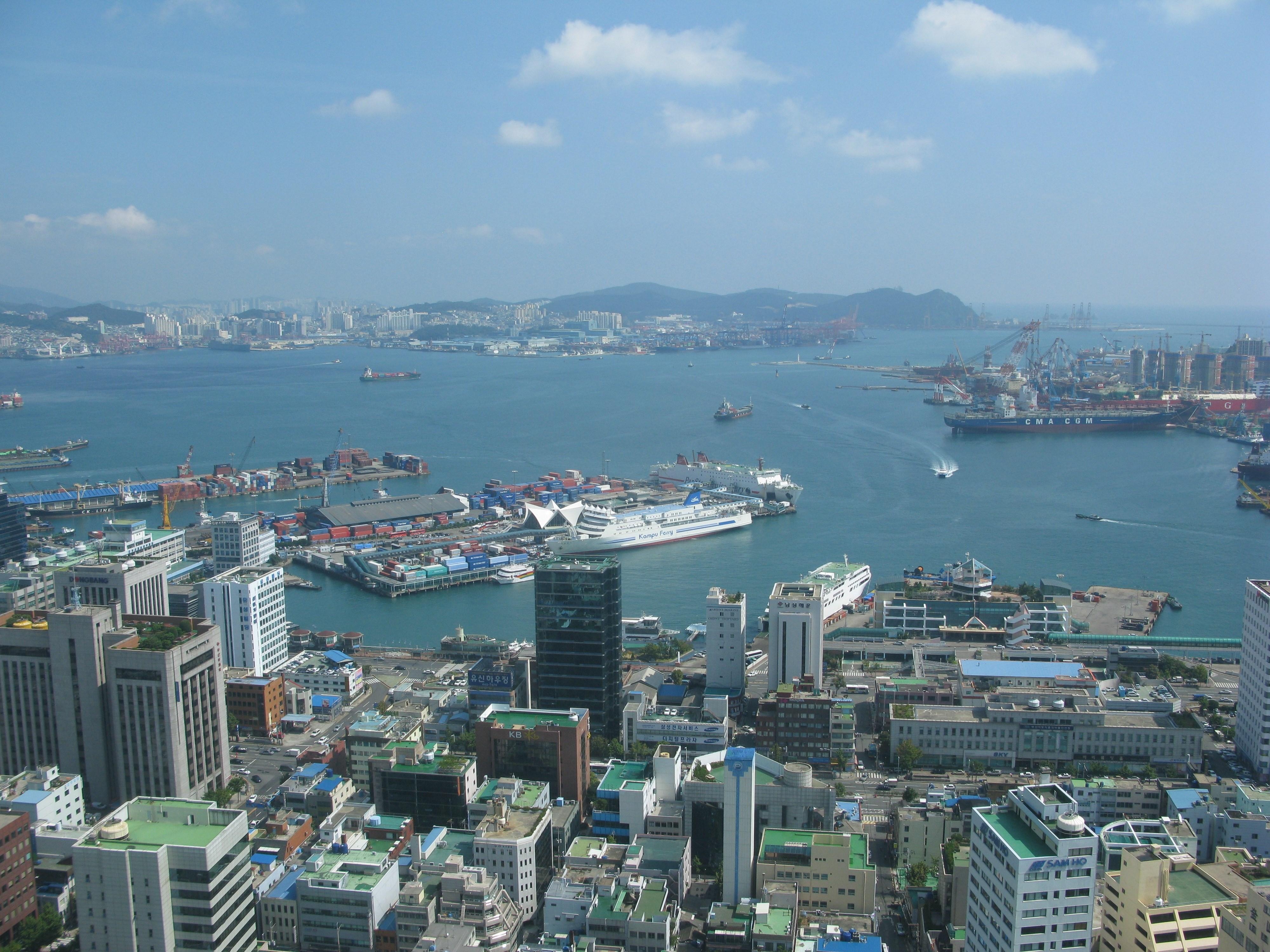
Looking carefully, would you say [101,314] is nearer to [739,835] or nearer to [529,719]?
[529,719]

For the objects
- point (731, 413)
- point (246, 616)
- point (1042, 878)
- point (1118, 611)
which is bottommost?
point (1118, 611)

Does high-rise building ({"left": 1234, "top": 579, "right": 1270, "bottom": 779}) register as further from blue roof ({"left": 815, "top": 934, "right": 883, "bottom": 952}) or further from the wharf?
blue roof ({"left": 815, "top": 934, "right": 883, "bottom": 952})

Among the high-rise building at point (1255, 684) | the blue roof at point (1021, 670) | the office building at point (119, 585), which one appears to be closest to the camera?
the high-rise building at point (1255, 684)

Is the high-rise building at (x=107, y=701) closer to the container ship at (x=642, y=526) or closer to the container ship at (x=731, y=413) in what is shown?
the container ship at (x=642, y=526)

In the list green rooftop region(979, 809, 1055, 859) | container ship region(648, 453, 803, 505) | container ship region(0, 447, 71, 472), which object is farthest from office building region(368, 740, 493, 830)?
container ship region(0, 447, 71, 472)

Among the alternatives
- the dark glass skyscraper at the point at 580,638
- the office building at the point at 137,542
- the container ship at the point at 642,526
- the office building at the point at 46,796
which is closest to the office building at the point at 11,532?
the office building at the point at 137,542

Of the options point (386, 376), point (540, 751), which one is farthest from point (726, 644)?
point (386, 376)

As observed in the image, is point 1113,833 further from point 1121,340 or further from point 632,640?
point 1121,340
